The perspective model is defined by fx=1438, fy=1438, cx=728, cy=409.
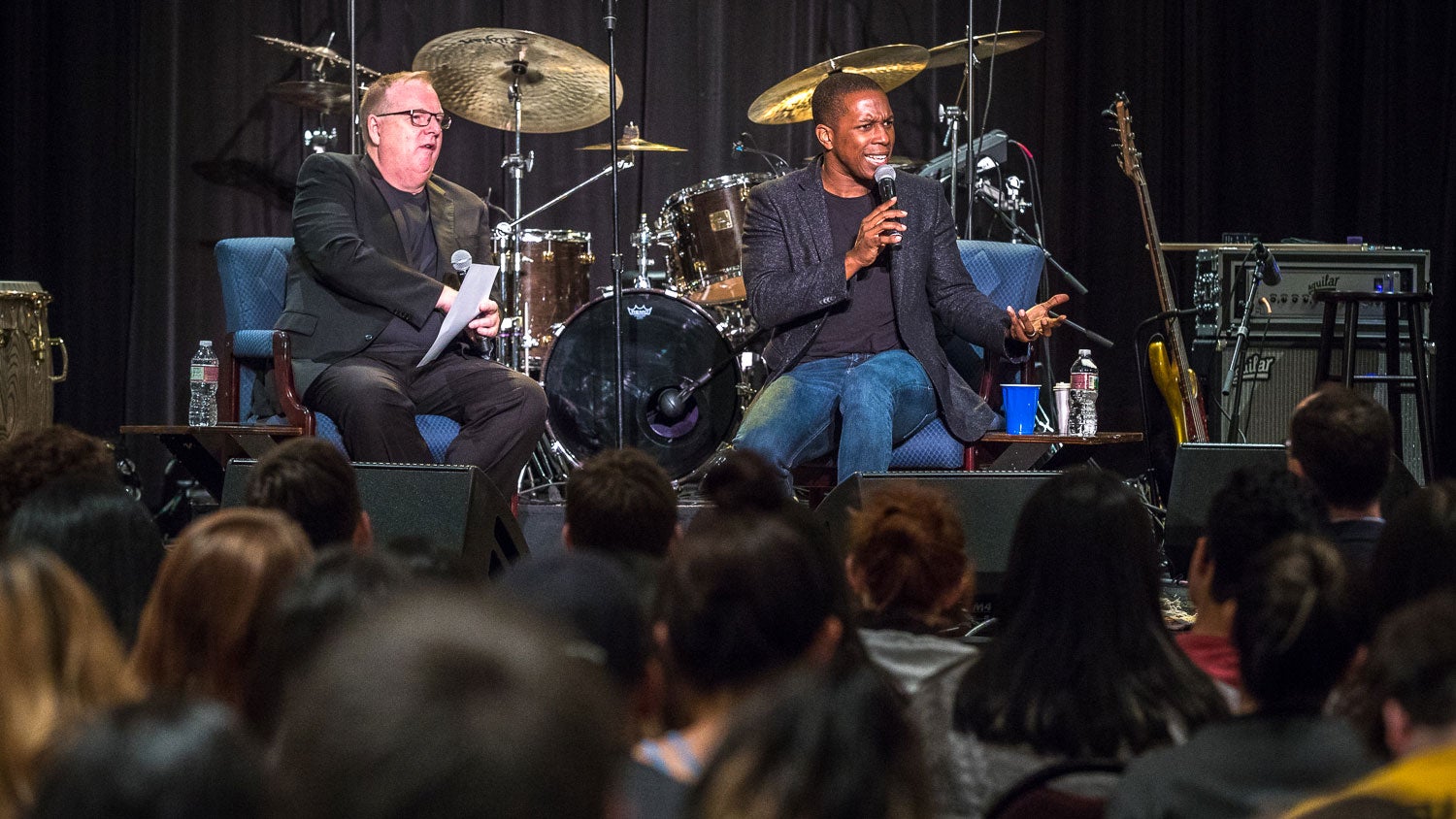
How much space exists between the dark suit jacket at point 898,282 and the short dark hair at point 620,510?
1.98 m

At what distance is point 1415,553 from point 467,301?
10.0ft

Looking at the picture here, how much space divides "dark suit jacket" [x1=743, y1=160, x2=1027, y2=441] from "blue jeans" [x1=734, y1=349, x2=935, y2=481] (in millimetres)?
84

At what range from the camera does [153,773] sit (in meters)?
0.80

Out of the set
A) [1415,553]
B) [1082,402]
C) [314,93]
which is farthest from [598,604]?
[314,93]

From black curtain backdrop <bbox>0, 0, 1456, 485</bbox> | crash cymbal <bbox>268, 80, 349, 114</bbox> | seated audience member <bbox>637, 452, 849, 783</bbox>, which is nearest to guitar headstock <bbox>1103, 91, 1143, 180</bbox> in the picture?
black curtain backdrop <bbox>0, 0, 1456, 485</bbox>

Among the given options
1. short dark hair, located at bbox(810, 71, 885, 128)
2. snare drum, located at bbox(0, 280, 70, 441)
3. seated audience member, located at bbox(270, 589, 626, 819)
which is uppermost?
short dark hair, located at bbox(810, 71, 885, 128)

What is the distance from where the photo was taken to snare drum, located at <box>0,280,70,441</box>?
17.9ft

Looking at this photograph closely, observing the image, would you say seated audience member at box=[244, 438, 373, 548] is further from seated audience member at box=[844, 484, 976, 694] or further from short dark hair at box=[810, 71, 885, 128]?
short dark hair at box=[810, 71, 885, 128]

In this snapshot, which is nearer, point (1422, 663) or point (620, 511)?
point (1422, 663)

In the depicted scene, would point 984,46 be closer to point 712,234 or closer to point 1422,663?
point 712,234

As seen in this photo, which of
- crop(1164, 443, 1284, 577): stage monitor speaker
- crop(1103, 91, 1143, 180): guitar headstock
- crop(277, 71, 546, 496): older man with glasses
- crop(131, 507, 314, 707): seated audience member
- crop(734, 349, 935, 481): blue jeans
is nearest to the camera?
crop(131, 507, 314, 707): seated audience member

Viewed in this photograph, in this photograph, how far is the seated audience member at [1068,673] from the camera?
1727 millimetres

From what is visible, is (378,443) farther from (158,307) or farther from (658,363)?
(158,307)

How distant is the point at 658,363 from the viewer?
5.89m
